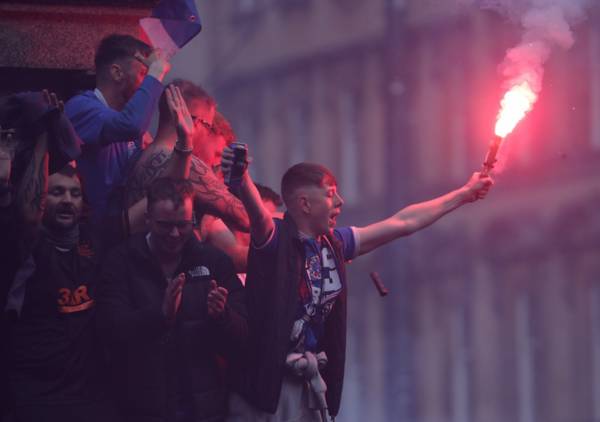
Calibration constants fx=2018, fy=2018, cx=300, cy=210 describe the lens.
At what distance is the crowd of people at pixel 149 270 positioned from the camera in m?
8.28

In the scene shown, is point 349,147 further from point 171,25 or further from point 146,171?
point 146,171

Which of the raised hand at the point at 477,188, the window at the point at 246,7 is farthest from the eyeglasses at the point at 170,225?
the window at the point at 246,7

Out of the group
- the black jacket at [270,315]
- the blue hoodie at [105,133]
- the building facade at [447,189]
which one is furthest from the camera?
the building facade at [447,189]

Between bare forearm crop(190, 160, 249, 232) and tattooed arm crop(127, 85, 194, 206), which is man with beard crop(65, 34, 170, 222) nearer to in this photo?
tattooed arm crop(127, 85, 194, 206)

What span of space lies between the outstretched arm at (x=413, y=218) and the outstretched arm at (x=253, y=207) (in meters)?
0.64

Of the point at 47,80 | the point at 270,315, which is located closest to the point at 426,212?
the point at 270,315

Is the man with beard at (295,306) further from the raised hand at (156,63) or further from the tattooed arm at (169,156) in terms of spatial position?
the raised hand at (156,63)

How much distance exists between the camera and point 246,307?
28.7 ft

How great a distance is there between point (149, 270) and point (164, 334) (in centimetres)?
29

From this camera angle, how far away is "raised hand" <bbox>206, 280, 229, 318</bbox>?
8344 mm

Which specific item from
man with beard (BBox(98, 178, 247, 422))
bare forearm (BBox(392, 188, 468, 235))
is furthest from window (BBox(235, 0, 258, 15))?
man with beard (BBox(98, 178, 247, 422))

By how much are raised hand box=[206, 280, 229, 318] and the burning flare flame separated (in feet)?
6.03

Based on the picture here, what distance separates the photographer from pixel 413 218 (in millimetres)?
9453

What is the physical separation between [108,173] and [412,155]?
26281 millimetres
